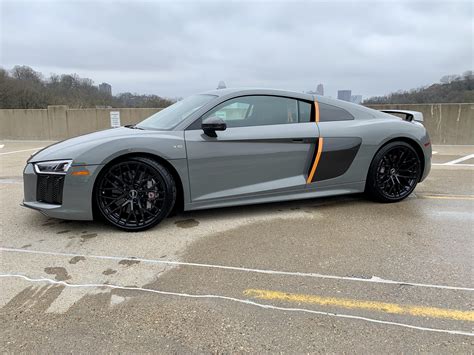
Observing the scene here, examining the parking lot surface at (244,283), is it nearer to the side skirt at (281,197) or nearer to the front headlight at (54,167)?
the side skirt at (281,197)

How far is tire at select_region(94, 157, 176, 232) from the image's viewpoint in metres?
3.46

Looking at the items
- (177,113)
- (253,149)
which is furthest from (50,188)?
→ (253,149)

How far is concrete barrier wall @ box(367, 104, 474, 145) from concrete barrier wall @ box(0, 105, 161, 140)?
859 centimetres

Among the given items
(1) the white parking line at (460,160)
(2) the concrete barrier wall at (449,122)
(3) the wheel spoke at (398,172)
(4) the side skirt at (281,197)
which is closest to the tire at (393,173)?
(3) the wheel spoke at (398,172)

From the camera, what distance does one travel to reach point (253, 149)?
383 cm

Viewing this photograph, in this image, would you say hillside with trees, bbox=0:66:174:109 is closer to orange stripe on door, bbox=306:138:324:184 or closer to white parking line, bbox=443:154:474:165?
white parking line, bbox=443:154:474:165

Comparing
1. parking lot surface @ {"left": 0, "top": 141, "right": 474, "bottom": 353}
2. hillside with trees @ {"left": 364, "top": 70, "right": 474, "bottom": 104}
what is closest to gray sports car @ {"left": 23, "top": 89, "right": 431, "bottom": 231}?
parking lot surface @ {"left": 0, "top": 141, "right": 474, "bottom": 353}

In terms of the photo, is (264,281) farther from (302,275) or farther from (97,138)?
(97,138)

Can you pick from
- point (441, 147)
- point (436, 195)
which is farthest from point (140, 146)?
point (441, 147)

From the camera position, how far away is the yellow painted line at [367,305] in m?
2.22

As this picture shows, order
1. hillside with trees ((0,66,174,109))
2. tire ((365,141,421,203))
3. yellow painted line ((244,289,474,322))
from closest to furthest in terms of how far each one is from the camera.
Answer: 1. yellow painted line ((244,289,474,322))
2. tire ((365,141,421,203))
3. hillside with trees ((0,66,174,109))

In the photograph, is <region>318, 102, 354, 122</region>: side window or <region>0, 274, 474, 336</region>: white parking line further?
<region>318, 102, 354, 122</region>: side window

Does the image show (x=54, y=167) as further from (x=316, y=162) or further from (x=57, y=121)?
(x=57, y=121)

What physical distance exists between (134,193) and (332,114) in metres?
2.35
